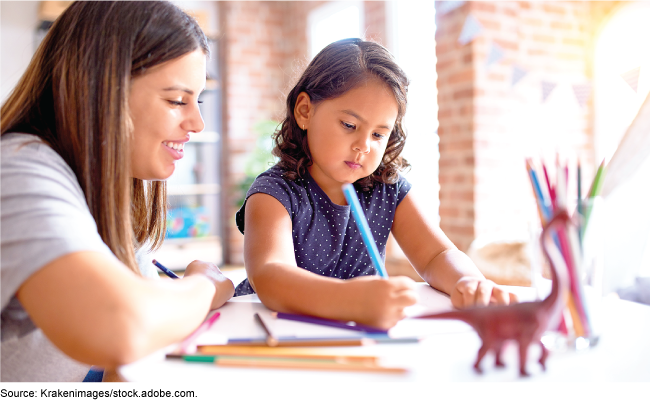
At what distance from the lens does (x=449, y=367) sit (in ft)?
1.61

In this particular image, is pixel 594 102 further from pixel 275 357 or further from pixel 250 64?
pixel 275 357

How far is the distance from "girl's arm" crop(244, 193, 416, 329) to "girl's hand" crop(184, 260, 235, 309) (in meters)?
0.04

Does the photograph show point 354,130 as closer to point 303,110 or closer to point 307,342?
point 303,110

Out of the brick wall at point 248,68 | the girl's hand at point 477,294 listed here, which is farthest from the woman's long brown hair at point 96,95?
the brick wall at point 248,68

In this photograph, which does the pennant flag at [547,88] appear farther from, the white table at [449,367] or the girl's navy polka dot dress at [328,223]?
the white table at [449,367]

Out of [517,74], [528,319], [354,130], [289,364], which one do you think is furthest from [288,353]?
[517,74]

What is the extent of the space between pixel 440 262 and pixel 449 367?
431 mm

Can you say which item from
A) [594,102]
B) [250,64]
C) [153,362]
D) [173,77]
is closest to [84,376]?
[153,362]

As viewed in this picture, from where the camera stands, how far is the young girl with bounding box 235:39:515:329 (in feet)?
2.80

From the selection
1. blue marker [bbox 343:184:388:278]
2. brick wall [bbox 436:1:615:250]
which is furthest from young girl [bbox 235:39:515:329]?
brick wall [bbox 436:1:615:250]

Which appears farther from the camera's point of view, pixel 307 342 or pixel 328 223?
pixel 328 223

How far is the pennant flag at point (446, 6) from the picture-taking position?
9.07 ft

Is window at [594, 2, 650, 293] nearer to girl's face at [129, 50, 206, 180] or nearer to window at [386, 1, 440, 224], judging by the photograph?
window at [386, 1, 440, 224]

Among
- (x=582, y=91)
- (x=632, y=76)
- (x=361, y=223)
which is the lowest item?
(x=361, y=223)
